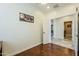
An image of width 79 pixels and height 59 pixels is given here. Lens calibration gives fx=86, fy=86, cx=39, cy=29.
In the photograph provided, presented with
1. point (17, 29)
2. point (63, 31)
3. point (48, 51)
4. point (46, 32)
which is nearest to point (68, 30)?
point (63, 31)

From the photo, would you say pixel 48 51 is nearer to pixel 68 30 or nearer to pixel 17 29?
pixel 68 30

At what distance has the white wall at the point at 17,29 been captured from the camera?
142 centimetres

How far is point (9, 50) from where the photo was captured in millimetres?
1438

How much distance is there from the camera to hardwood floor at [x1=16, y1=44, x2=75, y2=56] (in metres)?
1.49

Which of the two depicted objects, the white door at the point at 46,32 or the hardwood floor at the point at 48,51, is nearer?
the hardwood floor at the point at 48,51

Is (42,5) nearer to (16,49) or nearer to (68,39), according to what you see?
(68,39)

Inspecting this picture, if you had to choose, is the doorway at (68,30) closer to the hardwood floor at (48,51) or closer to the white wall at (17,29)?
the hardwood floor at (48,51)

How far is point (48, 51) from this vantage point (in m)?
1.56

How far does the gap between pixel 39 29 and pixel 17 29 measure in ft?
1.38

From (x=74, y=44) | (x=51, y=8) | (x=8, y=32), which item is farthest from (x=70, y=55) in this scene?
(x=8, y=32)

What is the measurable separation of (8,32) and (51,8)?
0.86m

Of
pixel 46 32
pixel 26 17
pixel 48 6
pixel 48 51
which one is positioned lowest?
pixel 48 51

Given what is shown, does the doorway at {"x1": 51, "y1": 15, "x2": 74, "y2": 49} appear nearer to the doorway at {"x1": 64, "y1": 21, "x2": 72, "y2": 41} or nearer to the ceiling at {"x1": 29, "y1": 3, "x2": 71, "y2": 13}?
the doorway at {"x1": 64, "y1": 21, "x2": 72, "y2": 41}

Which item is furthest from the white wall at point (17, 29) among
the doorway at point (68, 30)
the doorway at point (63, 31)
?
the doorway at point (68, 30)
